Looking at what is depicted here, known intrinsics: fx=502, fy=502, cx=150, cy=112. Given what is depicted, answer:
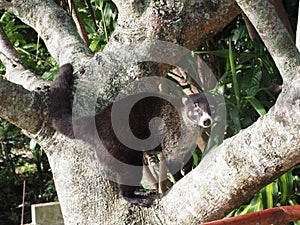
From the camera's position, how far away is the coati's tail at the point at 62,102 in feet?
4.86

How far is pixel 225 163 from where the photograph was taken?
1136 mm

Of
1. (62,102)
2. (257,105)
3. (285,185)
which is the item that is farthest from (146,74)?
(285,185)

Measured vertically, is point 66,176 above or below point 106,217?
above

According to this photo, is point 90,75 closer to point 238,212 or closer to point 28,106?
point 28,106

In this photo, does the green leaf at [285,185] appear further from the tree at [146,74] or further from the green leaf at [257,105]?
the tree at [146,74]

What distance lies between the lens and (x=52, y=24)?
1.84 metres

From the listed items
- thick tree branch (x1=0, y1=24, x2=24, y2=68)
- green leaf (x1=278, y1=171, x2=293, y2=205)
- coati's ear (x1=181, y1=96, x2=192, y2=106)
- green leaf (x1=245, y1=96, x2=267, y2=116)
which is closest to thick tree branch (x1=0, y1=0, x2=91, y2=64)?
thick tree branch (x1=0, y1=24, x2=24, y2=68)

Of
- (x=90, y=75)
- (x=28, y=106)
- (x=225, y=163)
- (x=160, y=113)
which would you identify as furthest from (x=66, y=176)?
(x=160, y=113)

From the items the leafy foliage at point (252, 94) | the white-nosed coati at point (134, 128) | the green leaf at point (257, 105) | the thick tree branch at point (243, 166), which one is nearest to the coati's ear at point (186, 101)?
the white-nosed coati at point (134, 128)

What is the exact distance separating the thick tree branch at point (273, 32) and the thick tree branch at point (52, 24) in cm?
72

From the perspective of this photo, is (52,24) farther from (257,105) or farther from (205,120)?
(257,105)

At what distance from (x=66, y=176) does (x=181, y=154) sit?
0.79m

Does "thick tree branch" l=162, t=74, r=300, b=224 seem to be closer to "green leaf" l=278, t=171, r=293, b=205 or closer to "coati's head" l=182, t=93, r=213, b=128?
"green leaf" l=278, t=171, r=293, b=205

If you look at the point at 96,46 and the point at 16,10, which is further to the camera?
the point at 96,46
